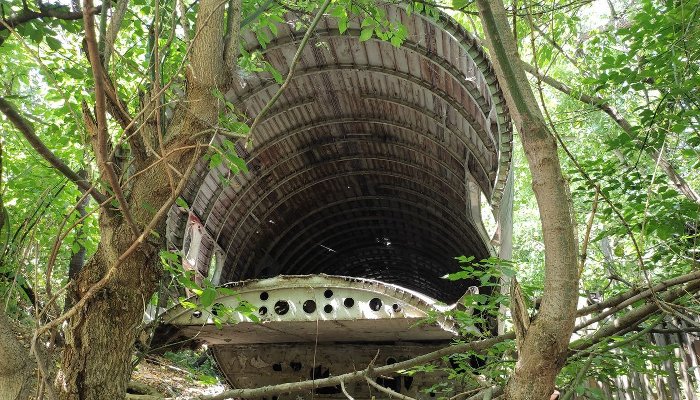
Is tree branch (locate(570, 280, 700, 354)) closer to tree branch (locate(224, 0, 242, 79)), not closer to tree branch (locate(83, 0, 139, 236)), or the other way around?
tree branch (locate(83, 0, 139, 236))

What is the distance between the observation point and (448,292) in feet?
68.9

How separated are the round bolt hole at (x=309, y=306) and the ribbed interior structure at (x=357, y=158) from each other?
3021mm

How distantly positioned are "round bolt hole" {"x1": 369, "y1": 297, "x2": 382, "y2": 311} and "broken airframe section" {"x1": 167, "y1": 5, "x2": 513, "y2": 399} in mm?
35

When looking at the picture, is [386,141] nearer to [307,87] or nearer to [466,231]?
[307,87]

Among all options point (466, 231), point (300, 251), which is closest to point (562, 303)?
point (466, 231)

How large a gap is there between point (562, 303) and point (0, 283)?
339 cm

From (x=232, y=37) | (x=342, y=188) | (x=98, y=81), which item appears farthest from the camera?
(x=342, y=188)

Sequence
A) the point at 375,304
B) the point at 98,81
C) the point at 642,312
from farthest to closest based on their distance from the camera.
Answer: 1. the point at 375,304
2. the point at 642,312
3. the point at 98,81

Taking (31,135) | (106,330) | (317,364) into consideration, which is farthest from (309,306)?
(31,135)

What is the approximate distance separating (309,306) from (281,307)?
1.56 feet

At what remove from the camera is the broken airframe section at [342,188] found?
8.00 m

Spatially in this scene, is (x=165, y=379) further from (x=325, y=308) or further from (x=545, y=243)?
(x=545, y=243)

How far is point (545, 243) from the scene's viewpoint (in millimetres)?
1760

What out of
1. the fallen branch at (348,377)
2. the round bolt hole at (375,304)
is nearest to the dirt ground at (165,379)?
the round bolt hole at (375,304)
